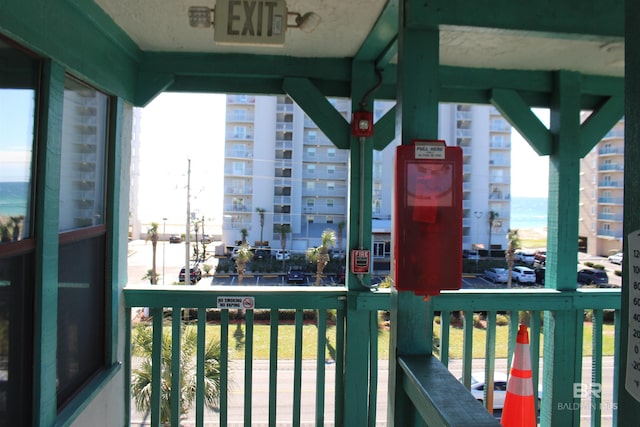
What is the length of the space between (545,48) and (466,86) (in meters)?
0.46

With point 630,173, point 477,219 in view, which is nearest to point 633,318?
point 630,173

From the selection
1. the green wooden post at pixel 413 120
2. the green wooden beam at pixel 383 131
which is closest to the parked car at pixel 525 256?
the green wooden beam at pixel 383 131

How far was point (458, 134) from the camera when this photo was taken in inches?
198

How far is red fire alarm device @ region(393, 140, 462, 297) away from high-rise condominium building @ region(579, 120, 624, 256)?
256cm

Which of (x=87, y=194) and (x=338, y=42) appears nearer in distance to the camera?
(x=87, y=194)

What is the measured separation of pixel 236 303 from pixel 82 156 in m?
1.06

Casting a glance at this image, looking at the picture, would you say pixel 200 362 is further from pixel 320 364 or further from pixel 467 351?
pixel 467 351

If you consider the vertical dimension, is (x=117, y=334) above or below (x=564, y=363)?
above

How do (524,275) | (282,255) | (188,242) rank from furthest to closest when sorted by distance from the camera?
(282,255) → (188,242) → (524,275)

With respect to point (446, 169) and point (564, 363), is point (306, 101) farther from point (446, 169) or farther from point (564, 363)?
point (564, 363)

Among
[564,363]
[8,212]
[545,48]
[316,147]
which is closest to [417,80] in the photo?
[545,48]

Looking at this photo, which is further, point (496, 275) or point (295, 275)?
point (295, 275)

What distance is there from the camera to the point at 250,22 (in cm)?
159

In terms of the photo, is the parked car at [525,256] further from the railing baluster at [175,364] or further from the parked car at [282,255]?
the railing baluster at [175,364]
